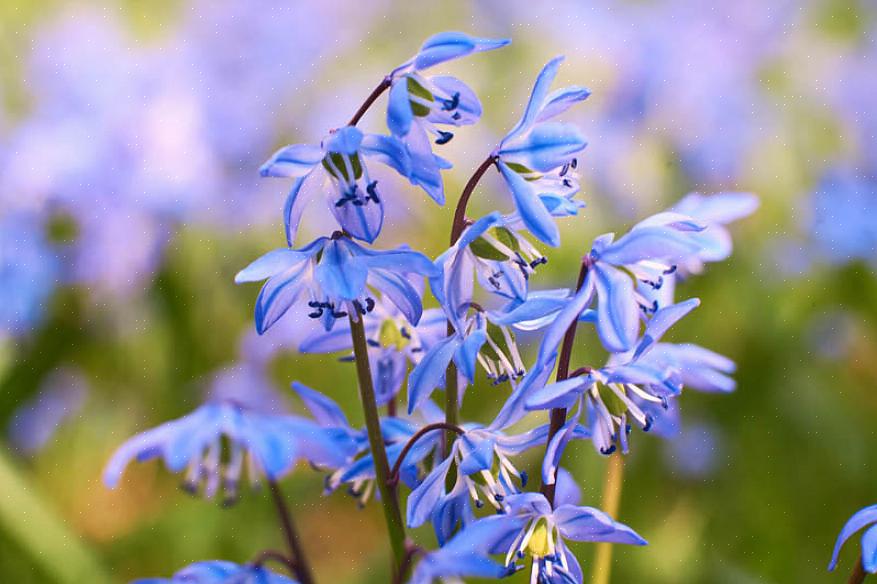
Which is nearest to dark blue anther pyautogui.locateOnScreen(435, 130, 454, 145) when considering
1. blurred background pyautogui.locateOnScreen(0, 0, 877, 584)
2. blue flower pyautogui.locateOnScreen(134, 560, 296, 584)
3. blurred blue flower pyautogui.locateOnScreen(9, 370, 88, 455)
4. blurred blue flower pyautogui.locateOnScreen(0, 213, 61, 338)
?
blue flower pyautogui.locateOnScreen(134, 560, 296, 584)

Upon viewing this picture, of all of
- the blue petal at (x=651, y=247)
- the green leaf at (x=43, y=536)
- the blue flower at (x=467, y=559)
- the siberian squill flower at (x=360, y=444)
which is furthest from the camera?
the green leaf at (x=43, y=536)

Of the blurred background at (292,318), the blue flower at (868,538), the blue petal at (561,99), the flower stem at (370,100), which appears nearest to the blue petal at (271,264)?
the flower stem at (370,100)

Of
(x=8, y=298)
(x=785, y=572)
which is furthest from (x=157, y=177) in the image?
(x=785, y=572)

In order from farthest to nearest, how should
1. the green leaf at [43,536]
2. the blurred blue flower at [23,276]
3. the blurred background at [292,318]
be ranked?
the blurred blue flower at [23,276] < the blurred background at [292,318] < the green leaf at [43,536]

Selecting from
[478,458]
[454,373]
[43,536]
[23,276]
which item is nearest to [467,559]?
[478,458]

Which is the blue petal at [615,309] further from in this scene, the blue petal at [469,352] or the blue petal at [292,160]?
the blue petal at [292,160]

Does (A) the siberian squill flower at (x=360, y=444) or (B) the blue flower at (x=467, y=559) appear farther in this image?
(A) the siberian squill flower at (x=360, y=444)

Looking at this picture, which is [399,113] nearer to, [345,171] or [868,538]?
[345,171]
